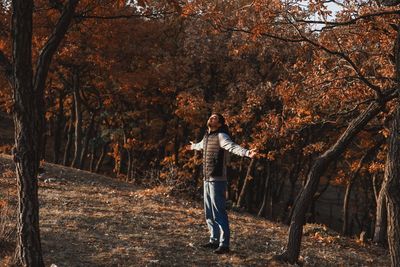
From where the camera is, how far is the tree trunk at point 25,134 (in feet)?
20.8

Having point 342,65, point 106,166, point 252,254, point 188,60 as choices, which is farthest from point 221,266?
point 106,166

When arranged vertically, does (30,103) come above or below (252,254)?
above

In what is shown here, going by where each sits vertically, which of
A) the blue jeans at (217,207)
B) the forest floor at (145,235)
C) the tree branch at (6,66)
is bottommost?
the forest floor at (145,235)

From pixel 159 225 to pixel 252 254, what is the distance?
2.63 metres

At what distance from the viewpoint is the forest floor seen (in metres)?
8.45

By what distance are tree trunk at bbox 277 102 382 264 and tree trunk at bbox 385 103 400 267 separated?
153cm

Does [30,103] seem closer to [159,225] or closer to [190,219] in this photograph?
[159,225]

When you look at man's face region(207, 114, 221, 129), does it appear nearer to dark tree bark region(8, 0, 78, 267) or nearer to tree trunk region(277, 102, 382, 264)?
tree trunk region(277, 102, 382, 264)

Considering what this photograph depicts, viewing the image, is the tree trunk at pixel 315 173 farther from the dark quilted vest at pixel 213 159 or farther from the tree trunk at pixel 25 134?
the tree trunk at pixel 25 134

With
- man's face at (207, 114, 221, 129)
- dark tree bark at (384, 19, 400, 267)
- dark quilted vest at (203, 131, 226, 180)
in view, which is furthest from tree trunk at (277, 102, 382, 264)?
man's face at (207, 114, 221, 129)

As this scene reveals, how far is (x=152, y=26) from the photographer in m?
26.4

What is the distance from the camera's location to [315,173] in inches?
365

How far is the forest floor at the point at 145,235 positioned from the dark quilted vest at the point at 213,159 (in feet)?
4.89

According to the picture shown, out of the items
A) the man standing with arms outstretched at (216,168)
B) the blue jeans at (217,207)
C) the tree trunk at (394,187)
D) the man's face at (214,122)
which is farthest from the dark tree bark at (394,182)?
the man's face at (214,122)
